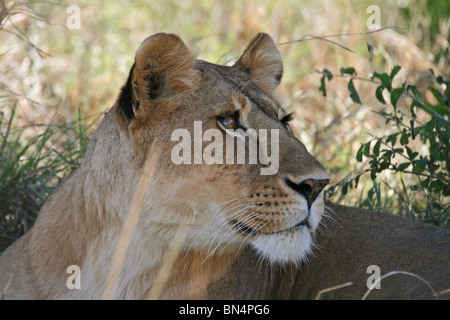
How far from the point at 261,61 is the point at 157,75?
0.76 meters

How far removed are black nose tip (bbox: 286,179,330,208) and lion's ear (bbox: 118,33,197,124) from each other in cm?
64

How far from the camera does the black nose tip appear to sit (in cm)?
300

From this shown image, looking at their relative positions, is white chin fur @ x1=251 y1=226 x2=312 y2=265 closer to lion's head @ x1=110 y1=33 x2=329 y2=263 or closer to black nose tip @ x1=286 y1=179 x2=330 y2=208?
lion's head @ x1=110 y1=33 x2=329 y2=263

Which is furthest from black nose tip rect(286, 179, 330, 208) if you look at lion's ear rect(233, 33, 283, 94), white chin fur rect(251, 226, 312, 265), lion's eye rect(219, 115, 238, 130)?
lion's ear rect(233, 33, 283, 94)

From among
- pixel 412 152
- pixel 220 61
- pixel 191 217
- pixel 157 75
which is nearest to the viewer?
pixel 191 217

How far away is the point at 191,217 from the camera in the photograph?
3.11 m

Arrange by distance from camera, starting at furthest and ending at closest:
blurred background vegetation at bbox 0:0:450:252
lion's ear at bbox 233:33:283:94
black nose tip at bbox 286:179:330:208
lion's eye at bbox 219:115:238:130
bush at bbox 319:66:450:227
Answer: blurred background vegetation at bbox 0:0:450:252 < bush at bbox 319:66:450:227 < lion's ear at bbox 233:33:283:94 < lion's eye at bbox 219:115:238:130 < black nose tip at bbox 286:179:330:208

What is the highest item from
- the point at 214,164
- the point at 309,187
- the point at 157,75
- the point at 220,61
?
the point at 220,61

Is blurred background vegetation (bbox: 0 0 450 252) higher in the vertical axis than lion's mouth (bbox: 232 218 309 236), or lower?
higher

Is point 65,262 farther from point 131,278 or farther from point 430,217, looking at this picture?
point 430,217

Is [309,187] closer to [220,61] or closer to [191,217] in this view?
[191,217]

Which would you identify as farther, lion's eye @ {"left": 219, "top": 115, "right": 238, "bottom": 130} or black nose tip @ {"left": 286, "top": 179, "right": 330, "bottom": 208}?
lion's eye @ {"left": 219, "top": 115, "right": 238, "bottom": 130}

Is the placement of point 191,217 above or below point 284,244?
above

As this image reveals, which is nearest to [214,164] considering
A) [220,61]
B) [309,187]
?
[309,187]
